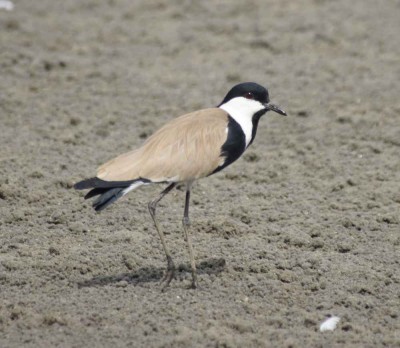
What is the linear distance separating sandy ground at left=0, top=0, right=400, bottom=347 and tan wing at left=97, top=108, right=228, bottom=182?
65 centimetres

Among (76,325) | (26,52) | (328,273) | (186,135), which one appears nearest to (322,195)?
(328,273)

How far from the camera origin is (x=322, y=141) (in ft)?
24.4

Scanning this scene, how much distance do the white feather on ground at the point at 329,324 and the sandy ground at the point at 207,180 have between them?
0.04 metres

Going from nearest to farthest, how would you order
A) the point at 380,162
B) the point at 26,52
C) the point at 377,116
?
the point at 380,162
the point at 377,116
the point at 26,52

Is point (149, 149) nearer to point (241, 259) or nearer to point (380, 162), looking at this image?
point (241, 259)

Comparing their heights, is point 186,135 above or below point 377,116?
above

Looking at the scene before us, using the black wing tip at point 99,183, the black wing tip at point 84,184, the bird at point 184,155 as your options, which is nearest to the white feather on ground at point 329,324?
the bird at point 184,155

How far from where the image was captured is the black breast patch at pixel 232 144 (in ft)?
17.1

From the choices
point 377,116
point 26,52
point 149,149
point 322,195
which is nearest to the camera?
point 149,149

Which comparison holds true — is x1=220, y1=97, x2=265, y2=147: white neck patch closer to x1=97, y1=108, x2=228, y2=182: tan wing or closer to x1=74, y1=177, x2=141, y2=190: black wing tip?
x1=97, y1=108, x2=228, y2=182: tan wing

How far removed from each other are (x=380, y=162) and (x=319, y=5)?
4.04 m

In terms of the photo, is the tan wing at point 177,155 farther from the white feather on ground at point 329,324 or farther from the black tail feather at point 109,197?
the white feather on ground at point 329,324

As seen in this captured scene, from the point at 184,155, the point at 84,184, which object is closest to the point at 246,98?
the point at 184,155

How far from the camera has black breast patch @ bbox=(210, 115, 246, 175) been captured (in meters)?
5.22
